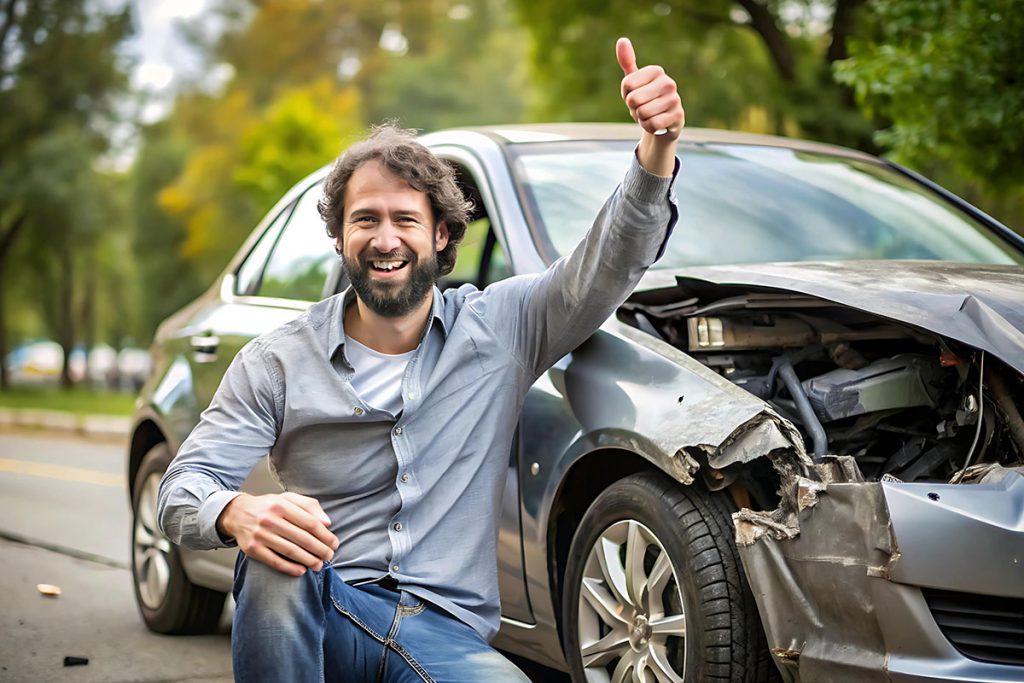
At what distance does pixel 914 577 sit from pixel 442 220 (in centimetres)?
136

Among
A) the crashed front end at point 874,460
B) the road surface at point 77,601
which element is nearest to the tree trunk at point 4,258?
the road surface at point 77,601

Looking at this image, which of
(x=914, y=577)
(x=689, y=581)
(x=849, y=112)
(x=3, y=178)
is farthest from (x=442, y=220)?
(x=3, y=178)

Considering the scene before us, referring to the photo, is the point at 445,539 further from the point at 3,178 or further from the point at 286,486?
the point at 3,178

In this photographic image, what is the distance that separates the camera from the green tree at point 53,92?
107 feet

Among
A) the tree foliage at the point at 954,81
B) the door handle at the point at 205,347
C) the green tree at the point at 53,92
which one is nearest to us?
the door handle at the point at 205,347

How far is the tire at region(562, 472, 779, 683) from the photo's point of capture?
3.20 meters

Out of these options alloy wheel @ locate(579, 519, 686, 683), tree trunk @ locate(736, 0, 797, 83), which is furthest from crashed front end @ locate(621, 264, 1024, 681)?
tree trunk @ locate(736, 0, 797, 83)

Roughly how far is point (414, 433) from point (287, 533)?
0.58 meters

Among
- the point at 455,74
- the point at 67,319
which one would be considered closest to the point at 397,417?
the point at 67,319

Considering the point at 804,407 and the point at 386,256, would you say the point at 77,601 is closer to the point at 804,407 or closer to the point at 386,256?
the point at 386,256

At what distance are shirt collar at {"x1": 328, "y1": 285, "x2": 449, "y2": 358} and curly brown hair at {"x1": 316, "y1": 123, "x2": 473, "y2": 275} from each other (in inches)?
5.3

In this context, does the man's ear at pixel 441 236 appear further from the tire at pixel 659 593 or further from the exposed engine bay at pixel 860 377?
the tire at pixel 659 593

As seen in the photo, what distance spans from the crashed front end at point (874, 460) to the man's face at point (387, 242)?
0.75 meters

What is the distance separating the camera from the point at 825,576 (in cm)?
296
